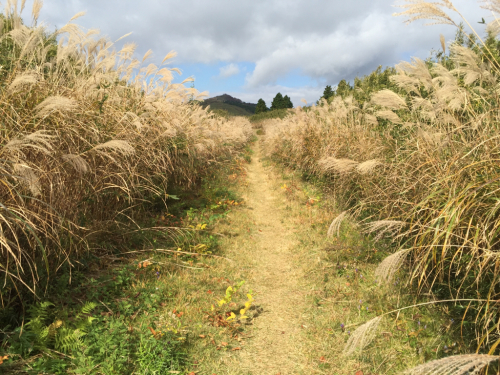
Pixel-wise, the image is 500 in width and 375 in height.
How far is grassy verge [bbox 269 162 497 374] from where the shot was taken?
9.15 ft

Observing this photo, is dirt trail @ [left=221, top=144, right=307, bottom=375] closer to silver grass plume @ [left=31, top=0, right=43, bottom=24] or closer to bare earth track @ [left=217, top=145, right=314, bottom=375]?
bare earth track @ [left=217, top=145, right=314, bottom=375]

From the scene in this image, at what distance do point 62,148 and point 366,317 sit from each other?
12.4ft

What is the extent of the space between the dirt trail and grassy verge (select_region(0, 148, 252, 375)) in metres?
0.24

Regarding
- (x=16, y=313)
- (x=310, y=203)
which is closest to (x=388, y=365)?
(x=16, y=313)

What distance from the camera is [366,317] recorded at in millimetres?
3406

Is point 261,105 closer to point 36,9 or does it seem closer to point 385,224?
point 36,9

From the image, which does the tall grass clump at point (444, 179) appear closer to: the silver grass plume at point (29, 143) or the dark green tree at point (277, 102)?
the silver grass plume at point (29, 143)

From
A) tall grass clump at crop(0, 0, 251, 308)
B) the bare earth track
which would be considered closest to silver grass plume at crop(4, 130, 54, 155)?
tall grass clump at crop(0, 0, 251, 308)

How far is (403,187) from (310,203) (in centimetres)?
352

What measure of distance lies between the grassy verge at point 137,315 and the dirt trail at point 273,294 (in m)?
0.24

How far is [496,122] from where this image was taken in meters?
3.31

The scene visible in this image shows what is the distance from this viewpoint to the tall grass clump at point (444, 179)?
2.56 meters

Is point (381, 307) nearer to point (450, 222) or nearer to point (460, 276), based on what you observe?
point (460, 276)

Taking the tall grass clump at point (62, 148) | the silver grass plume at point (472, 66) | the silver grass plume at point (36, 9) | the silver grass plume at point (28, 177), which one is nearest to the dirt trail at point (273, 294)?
the tall grass clump at point (62, 148)
